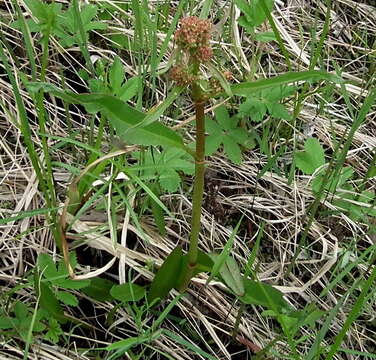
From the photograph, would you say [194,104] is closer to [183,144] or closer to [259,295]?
[183,144]

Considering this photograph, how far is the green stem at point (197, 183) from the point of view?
3.53ft

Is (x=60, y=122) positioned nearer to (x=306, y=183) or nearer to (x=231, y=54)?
(x=231, y=54)

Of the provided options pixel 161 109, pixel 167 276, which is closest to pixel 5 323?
pixel 167 276

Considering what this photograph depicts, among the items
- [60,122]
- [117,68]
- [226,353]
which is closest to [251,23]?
[117,68]

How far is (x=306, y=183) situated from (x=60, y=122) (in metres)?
0.64

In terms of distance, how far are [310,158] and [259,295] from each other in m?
0.49

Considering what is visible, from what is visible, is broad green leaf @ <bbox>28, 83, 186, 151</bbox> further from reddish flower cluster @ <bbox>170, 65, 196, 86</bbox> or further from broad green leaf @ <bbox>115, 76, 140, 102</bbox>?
broad green leaf @ <bbox>115, 76, 140, 102</bbox>

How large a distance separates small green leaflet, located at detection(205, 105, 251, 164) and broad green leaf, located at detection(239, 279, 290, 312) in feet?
1.20

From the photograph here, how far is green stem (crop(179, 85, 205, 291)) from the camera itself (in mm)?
1076

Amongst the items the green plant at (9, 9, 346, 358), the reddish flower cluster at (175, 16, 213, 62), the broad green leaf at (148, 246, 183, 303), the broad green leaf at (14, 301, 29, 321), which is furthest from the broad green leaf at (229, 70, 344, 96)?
the broad green leaf at (14, 301, 29, 321)

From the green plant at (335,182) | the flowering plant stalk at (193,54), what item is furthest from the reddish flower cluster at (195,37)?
the green plant at (335,182)

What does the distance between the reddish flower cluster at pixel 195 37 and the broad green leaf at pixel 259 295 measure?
504 millimetres

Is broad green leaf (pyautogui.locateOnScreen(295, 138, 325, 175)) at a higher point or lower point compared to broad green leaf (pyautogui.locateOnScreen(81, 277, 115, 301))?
higher

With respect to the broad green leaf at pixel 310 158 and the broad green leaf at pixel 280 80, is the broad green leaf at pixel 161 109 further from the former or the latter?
the broad green leaf at pixel 310 158
